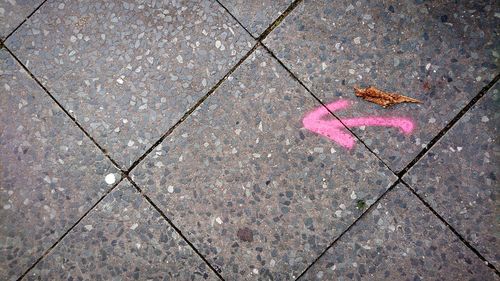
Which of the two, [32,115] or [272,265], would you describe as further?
[32,115]

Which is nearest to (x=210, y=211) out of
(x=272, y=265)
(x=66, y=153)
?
(x=272, y=265)

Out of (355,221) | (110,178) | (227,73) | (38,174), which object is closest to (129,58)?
(227,73)

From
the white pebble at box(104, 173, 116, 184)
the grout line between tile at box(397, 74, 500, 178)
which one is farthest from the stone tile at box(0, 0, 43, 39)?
the grout line between tile at box(397, 74, 500, 178)

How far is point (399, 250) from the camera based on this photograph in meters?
2.52

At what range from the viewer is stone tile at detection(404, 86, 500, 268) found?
8.22 feet

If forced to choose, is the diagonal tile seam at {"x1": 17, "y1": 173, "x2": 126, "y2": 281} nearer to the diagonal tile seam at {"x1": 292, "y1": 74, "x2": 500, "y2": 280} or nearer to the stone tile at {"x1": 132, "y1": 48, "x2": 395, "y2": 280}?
the stone tile at {"x1": 132, "y1": 48, "x2": 395, "y2": 280}

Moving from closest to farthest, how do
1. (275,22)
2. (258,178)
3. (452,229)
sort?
1. (452,229)
2. (258,178)
3. (275,22)

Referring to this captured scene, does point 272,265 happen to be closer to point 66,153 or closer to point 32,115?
point 66,153

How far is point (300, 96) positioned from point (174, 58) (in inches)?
29.8

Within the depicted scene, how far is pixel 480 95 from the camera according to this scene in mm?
2584

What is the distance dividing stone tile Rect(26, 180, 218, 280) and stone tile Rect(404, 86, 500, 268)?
4.27 ft

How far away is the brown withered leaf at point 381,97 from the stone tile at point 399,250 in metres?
0.47

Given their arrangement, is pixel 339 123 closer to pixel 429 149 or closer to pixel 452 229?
pixel 429 149

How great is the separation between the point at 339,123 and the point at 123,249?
1.38 meters
